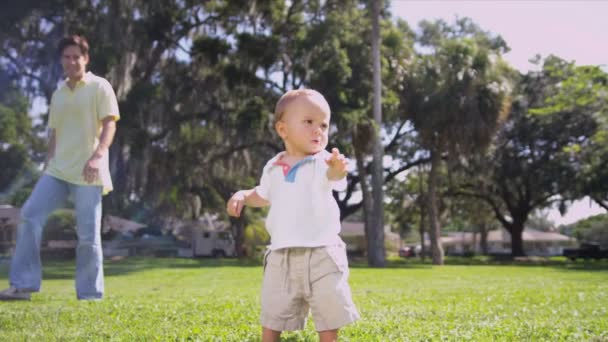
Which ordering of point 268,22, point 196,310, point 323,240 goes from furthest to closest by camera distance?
1. point 268,22
2. point 196,310
3. point 323,240

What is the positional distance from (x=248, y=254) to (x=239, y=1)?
1566cm

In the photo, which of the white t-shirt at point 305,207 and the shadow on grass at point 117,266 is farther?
the shadow on grass at point 117,266

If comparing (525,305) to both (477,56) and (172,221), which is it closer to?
(477,56)

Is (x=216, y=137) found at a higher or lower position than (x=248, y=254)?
higher

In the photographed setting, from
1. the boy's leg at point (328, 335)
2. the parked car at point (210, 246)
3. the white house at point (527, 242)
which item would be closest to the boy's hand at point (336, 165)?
the boy's leg at point (328, 335)

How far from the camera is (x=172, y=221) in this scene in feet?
131

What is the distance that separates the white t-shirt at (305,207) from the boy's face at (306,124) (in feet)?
0.21

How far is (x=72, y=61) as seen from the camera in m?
4.73

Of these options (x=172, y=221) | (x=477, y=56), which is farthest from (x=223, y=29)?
(x=172, y=221)

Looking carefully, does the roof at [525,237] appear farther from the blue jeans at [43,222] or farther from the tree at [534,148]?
the blue jeans at [43,222]

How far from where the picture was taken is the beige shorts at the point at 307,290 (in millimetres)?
2307

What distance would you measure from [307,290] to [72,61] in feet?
10.8

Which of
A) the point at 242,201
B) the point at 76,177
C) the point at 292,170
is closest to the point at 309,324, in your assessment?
the point at 242,201

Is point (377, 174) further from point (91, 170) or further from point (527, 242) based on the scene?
point (527, 242)
